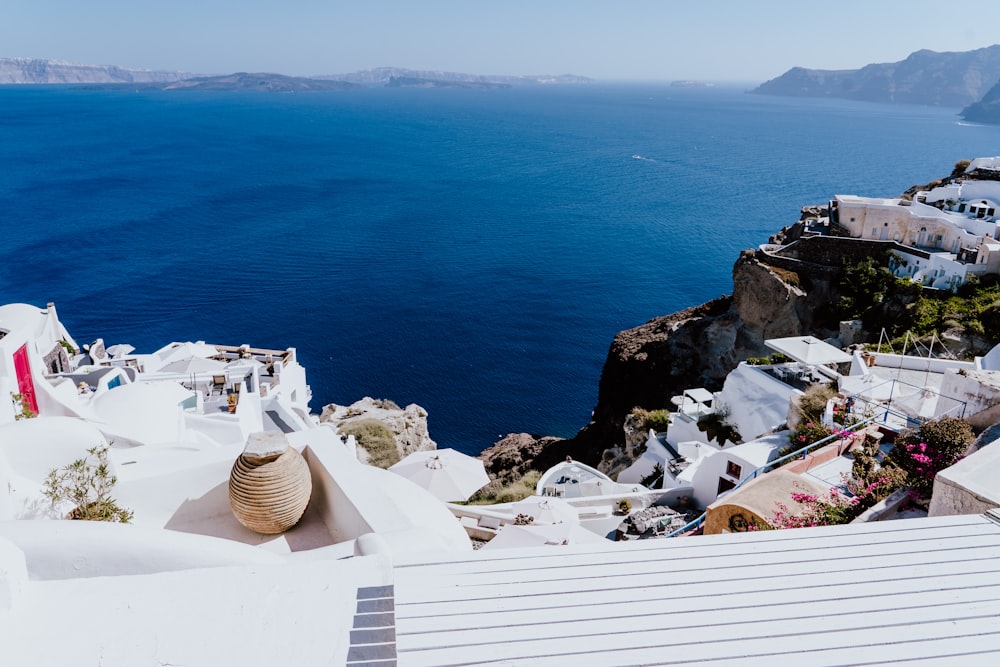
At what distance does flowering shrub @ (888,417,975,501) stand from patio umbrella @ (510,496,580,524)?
8016mm

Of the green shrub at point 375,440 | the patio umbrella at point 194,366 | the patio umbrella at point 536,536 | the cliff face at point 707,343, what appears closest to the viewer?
the patio umbrella at point 536,536

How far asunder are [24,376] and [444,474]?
1156 cm

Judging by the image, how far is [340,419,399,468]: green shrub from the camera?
2714cm

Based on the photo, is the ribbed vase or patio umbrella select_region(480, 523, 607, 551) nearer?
the ribbed vase

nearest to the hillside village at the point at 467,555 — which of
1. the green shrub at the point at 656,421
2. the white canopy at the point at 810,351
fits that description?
the white canopy at the point at 810,351

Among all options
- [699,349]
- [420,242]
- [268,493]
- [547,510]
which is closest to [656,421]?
[547,510]

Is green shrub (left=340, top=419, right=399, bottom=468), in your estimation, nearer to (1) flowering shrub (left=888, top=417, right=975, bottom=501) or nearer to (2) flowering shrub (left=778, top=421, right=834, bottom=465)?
(2) flowering shrub (left=778, top=421, right=834, bottom=465)

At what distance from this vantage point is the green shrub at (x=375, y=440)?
27141mm

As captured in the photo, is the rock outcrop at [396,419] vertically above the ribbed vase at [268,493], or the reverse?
the ribbed vase at [268,493]

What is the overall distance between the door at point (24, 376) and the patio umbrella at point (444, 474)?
32.6ft

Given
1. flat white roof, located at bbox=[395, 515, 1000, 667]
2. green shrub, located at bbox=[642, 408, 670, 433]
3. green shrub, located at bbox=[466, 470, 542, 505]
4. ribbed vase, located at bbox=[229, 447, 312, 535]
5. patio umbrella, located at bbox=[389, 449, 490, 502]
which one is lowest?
green shrub, located at bbox=[466, 470, 542, 505]

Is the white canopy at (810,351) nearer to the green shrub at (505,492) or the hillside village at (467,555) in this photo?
the hillside village at (467,555)

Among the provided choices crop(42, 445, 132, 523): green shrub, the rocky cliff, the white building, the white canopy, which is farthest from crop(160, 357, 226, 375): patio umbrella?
the white building

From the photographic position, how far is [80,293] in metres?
48.9
